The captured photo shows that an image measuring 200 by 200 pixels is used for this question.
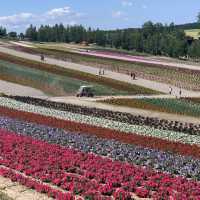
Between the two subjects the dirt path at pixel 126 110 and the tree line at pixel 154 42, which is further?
the tree line at pixel 154 42

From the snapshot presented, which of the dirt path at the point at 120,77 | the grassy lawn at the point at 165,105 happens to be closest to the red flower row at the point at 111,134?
the grassy lawn at the point at 165,105

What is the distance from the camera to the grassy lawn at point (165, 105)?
159 feet

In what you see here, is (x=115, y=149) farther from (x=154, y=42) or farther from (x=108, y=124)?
(x=154, y=42)

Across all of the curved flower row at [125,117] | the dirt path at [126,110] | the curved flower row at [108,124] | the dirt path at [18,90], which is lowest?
the dirt path at [18,90]

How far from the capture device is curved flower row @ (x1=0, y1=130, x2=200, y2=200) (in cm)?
1700

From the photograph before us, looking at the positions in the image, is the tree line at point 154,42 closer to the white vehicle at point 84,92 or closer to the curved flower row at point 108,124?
the white vehicle at point 84,92

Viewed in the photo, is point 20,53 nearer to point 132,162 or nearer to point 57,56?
point 57,56

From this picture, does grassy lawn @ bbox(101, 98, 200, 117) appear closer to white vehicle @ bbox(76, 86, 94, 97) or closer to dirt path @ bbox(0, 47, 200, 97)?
white vehicle @ bbox(76, 86, 94, 97)

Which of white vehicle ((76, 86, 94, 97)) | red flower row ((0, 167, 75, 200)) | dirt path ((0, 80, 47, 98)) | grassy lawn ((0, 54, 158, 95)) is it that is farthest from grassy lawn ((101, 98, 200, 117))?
red flower row ((0, 167, 75, 200))

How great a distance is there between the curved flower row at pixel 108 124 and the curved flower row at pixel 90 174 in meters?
9.56

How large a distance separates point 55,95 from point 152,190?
43188mm

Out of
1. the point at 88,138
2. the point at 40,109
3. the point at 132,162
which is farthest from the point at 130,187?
the point at 40,109

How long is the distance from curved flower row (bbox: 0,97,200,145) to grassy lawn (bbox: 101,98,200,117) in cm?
942

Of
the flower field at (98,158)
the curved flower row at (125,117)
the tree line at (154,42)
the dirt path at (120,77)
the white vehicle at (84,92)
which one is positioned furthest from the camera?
the tree line at (154,42)
